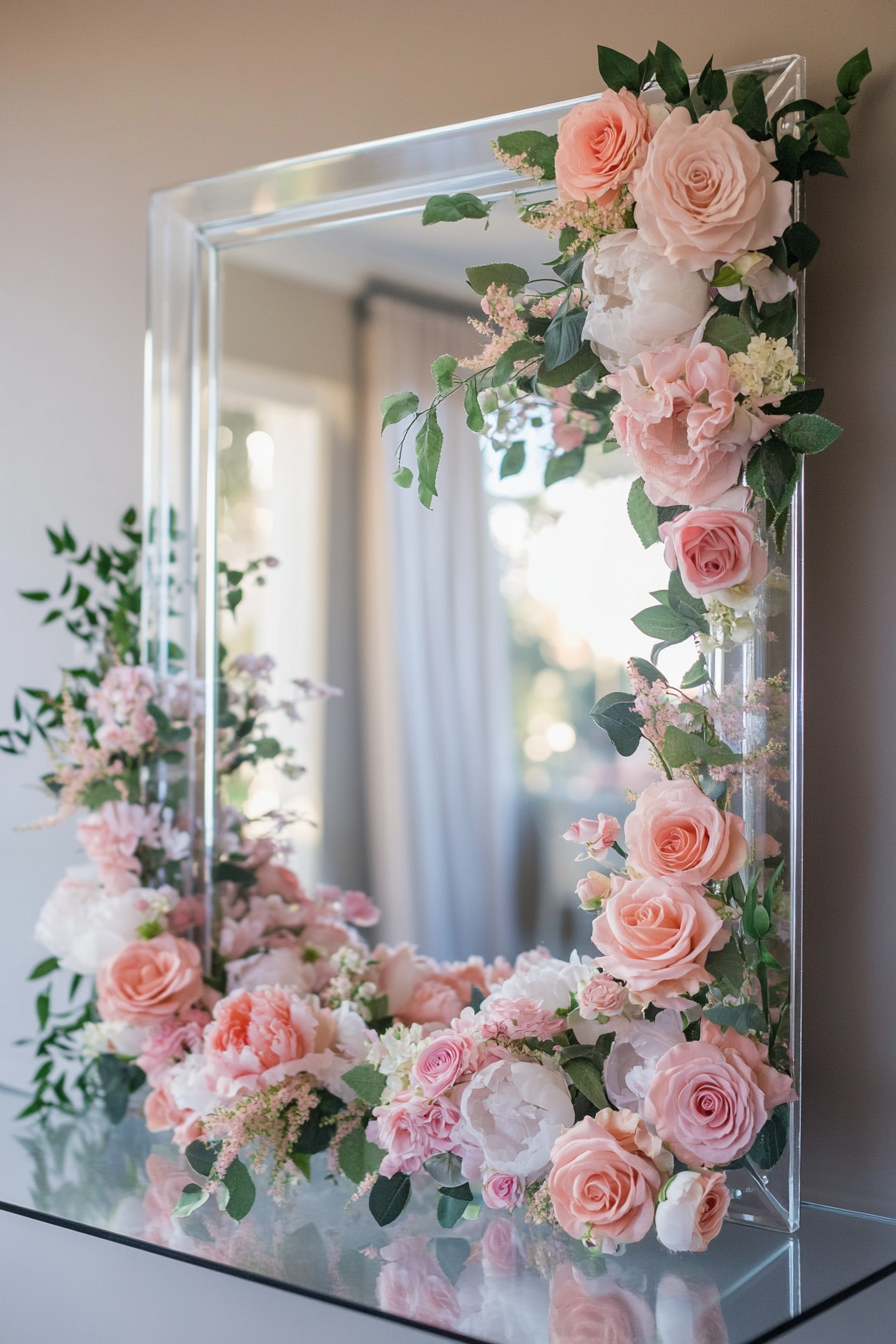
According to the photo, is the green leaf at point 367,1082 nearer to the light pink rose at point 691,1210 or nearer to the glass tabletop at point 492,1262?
the glass tabletop at point 492,1262

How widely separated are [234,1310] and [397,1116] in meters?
0.22

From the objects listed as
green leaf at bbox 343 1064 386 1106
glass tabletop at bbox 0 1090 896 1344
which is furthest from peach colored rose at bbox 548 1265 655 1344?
green leaf at bbox 343 1064 386 1106

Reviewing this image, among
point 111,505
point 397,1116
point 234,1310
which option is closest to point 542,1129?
point 397,1116

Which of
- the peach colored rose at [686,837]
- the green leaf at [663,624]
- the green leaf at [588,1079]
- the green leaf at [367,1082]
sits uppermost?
the green leaf at [663,624]

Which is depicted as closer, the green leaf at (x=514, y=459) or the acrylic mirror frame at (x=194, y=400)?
the green leaf at (x=514, y=459)

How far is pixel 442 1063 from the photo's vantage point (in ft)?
3.72

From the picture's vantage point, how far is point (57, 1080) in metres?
1.66

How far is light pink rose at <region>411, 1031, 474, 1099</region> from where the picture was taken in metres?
1.12

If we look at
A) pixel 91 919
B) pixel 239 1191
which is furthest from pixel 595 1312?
pixel 91 919

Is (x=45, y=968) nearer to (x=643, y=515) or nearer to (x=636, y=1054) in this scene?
(x=636, y=1054)

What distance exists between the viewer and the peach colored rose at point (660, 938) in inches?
41.5

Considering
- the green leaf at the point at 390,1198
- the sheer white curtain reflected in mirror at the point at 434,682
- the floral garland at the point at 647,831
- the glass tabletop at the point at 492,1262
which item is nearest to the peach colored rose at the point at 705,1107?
the floral garland at the point at 647,831

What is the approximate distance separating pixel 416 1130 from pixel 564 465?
2.31 ft

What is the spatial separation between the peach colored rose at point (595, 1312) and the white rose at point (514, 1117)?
0.09 meters
